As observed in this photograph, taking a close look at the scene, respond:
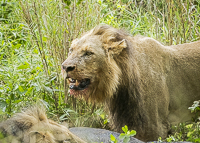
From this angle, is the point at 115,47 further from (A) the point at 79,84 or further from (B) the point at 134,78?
(A) the point at 79,84

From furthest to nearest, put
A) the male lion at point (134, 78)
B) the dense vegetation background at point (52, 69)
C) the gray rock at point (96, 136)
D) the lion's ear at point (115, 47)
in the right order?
the dense vegetation background at point (52, 69), the lion's ear at point (115, 47), the male lion at point (134, 78), the gray rock at point (96, 136)

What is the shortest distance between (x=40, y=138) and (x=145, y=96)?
7.50ft

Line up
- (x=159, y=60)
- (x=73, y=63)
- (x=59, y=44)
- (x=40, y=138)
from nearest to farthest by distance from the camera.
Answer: (x=40, y=138) → (x=73, y=63) → (x=159, y=60) → (x=59, y=44)

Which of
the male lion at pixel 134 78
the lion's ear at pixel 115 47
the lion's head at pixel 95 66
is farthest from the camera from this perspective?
the lion's ear at pixel 115 47

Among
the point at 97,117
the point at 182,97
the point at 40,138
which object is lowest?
the point at 97,117

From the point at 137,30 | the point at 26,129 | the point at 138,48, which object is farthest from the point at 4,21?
the point at 26,129

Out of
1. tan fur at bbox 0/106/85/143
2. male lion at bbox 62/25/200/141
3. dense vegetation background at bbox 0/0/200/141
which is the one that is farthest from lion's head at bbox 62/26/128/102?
tan fur at bbox 0/106/85/143

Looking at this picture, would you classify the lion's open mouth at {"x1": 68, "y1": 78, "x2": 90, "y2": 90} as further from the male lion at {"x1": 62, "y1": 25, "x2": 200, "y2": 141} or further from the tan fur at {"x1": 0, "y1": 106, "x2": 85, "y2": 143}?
the tan fur at {"x1": 0, "y1": 106, "x2": 85, "y2": 143}

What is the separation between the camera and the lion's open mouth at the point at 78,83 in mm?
3968

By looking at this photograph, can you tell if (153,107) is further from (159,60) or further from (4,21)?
(4,21)

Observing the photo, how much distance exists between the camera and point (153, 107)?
4340 millimetres

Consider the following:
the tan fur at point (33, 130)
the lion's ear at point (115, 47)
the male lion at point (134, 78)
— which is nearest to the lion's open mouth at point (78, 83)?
the male lion at point (134, 78)

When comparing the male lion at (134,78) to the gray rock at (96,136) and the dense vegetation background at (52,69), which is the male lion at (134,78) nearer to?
the dense vegetation background at (52,69)

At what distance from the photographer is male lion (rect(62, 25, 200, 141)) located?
4027mm
